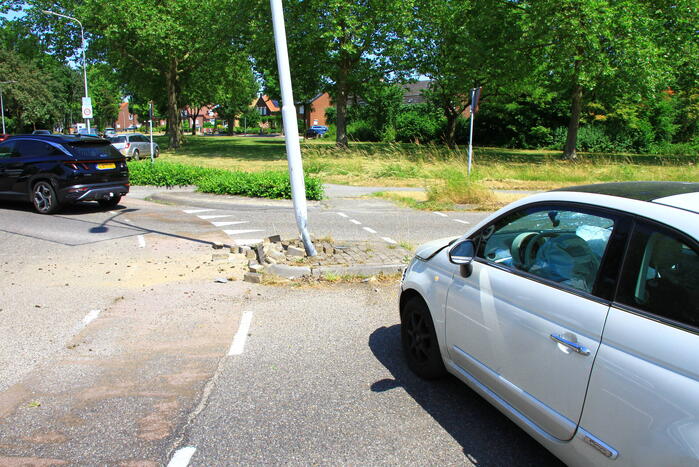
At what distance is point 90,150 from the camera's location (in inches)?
453

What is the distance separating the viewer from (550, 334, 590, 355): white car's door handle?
2432 mm

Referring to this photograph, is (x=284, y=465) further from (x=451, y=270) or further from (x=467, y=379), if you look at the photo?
(x=451, y=270)

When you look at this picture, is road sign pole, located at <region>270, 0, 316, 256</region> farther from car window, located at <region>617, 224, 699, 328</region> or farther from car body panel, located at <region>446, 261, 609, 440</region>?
car window, located at <region>617, 224, 699, 328</region>

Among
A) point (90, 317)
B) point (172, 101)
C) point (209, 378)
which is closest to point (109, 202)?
point (90, 317)

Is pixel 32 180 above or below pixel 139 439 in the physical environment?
above

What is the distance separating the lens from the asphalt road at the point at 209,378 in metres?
3.14

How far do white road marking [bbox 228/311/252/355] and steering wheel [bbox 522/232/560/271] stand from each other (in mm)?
2602

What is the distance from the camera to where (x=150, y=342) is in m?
4.82

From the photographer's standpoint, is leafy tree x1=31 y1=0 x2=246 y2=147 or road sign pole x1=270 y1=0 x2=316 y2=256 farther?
leafy tree x1=31 y1=0 x2=246 y2=147

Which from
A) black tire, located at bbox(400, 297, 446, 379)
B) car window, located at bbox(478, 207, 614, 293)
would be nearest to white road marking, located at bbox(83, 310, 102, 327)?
black tire, located at bbox(400, 297, 446, 379)

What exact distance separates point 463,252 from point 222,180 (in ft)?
41.4

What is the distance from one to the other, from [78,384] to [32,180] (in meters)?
9.37

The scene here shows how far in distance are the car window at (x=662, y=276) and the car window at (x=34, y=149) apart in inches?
461

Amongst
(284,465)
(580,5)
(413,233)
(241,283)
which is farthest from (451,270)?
(580,5)
